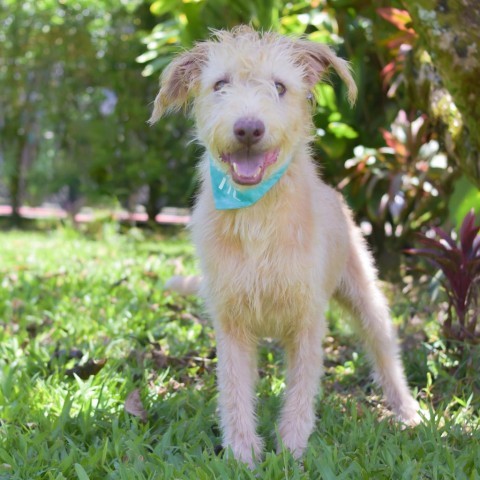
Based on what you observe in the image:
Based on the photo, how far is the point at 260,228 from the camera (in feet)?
9.72

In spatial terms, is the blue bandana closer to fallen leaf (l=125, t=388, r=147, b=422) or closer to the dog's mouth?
the dog's mouth

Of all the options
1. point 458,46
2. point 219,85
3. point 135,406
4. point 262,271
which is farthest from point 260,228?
point 458,46

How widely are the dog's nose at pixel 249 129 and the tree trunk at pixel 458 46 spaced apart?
1.76 meters

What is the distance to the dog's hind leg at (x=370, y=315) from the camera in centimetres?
375

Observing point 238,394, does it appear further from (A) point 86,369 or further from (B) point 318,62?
(B) point 318,62

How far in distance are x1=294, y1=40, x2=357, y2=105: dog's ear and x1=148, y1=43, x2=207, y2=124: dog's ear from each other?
0.44m

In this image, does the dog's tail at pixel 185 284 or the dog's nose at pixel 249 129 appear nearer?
the dog's nose at pixel 249 129

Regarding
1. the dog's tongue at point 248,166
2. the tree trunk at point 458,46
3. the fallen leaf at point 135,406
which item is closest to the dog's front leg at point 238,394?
the fallen leaf at point 135,406

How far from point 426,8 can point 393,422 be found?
7.57 ft

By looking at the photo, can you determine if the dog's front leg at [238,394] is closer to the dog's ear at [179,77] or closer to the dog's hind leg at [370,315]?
the dog's hind leg at [370,315]

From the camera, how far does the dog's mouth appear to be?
272 cm

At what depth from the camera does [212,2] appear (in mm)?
6738

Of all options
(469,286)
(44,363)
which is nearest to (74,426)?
(44,363)

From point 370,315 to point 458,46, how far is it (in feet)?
5.23
